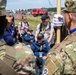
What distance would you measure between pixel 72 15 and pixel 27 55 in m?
0.50

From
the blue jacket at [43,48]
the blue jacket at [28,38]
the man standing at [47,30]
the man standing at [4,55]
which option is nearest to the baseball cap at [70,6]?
the man standing at [4,55]

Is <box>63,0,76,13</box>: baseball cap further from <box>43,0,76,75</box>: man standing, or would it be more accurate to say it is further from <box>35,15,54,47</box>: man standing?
<box>35,15,54,47</box>: man standing

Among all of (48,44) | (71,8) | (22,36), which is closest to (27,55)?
(71,8)

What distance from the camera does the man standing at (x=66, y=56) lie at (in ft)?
8.46

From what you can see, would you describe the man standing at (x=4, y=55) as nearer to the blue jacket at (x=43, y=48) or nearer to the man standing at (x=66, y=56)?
the man standing at (x=66, y=56)

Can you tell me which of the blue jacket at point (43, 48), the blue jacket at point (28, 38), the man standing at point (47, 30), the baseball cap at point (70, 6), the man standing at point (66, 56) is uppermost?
the baseball cap at point (70, 6)

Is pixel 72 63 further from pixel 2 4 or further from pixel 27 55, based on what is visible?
pixel 2 4

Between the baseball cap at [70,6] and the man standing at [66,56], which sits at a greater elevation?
the baseball cap at [70,6]

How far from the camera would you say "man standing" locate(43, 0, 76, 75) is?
8.46 feet

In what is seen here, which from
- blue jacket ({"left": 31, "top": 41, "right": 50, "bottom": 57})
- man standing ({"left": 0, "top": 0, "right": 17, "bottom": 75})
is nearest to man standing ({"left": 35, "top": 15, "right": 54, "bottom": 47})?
blue jacket ({"left": 31, "top": 41, "right": 50, "bottom": 57})

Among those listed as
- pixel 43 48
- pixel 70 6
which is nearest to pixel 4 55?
pixel 70 6

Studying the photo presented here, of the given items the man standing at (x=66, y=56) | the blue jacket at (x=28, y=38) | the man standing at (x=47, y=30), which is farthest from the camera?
the blue jacket at (x=28, y=38)

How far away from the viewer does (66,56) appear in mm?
2594

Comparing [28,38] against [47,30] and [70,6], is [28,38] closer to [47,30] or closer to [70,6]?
[47,30]
